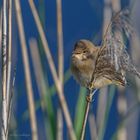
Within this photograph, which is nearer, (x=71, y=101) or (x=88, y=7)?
(x=71, y=101)

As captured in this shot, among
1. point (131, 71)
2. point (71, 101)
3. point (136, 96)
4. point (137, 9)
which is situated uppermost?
point (137, 9)

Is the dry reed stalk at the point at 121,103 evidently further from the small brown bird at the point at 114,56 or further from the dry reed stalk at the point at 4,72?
the dry reed stalk at the point at 4,72

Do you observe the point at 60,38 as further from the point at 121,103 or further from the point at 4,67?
the point at 121,103

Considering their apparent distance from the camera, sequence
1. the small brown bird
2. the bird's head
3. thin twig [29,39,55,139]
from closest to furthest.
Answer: the small brown bird → thin twig [29,39,55,139] → the bird's head

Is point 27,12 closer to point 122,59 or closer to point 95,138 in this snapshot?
point 95,138

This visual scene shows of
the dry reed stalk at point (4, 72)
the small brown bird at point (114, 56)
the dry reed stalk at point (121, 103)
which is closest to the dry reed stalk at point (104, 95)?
the dry reed stalk at point (121, 103)

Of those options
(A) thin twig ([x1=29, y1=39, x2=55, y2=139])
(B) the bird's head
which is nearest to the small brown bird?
(B) the bird's head

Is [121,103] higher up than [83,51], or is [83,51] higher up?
[83,51]

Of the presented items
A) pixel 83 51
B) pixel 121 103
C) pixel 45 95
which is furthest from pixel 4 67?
pixel 121 103

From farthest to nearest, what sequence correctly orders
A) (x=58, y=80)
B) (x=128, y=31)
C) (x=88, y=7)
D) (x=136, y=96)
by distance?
(x=88, y=7) → (x=136, y=96) → (x=58, y=80) → (x=128, y=31)

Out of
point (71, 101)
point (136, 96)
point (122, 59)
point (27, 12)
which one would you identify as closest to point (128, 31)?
point (122, 59)

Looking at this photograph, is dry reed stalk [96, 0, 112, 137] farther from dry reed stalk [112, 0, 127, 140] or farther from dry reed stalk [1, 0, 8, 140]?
dry reed stalk [1, 0, 8, 140]
